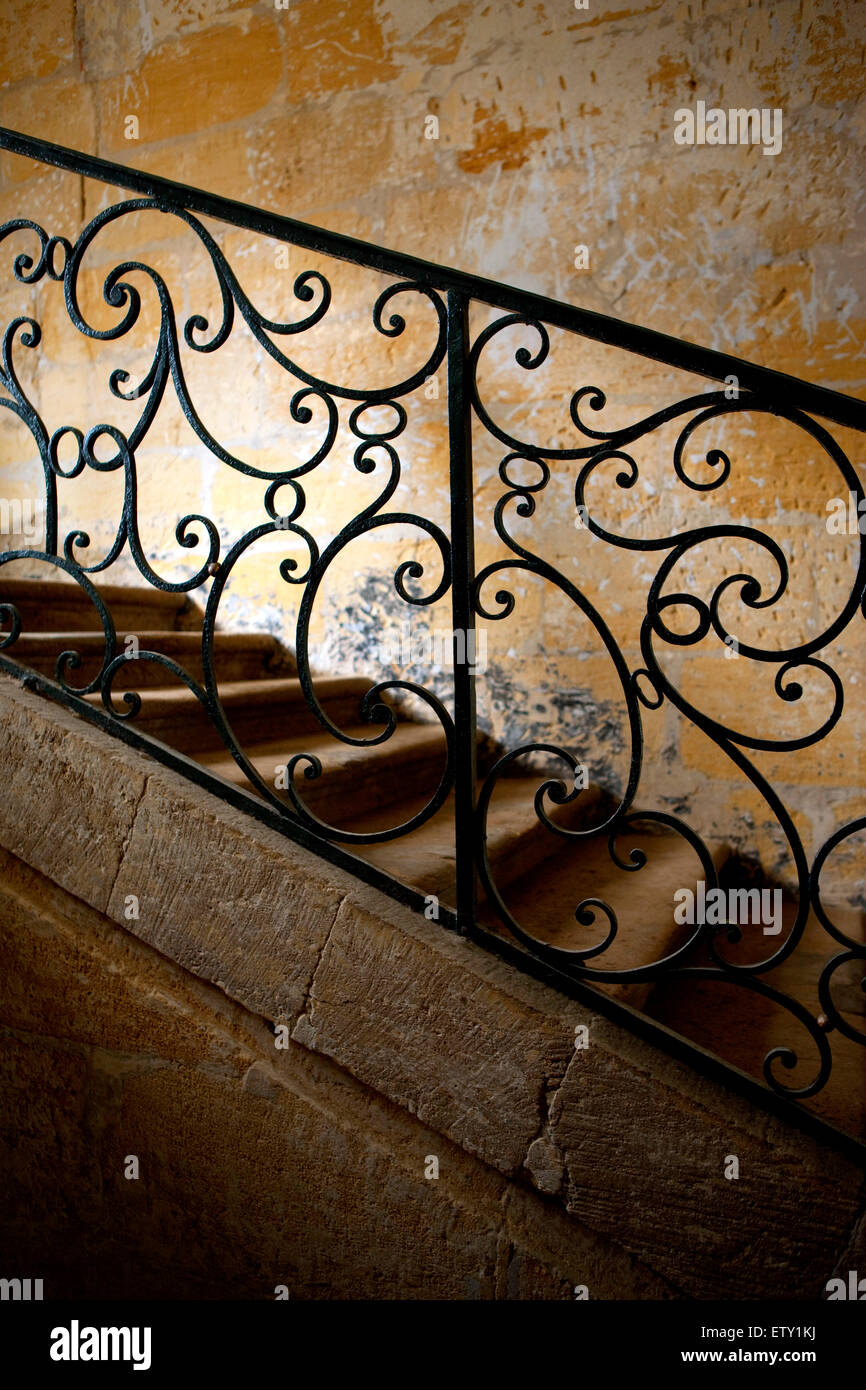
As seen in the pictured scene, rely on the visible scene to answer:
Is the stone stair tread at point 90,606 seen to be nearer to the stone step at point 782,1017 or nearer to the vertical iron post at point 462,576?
the vertical iron post at point 462,576

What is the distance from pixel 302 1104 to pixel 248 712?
1.14 meters

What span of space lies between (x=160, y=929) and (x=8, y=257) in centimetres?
357

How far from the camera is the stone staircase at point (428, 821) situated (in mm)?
1738

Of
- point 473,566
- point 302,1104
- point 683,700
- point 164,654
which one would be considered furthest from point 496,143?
point 302,1104

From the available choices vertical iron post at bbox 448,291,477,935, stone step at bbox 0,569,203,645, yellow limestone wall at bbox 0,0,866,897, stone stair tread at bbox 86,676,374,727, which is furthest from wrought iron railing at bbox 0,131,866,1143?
yellow limestone wall at bbox 0,0,866,897

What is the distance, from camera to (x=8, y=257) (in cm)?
386

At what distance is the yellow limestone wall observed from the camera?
8.30 feet

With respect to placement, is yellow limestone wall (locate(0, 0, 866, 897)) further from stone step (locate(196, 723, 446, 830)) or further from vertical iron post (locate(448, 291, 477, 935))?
vertical iron post (locate(448, 291, 477, 935))

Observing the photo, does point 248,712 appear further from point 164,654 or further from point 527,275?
point 527,275

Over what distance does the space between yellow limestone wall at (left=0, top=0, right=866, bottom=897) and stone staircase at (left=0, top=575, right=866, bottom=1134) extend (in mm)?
341

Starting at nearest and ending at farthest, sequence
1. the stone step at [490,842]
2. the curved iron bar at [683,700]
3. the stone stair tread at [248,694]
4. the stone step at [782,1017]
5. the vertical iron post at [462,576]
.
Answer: the curved iron bar at [683,700] → the vertical iron post at [462,576] → the stone step at [782,1017] → the stone step at [490,842] → the stone stair tread at [248,694]

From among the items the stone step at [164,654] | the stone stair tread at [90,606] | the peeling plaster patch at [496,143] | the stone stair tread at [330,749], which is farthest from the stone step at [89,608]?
the peeling plaster patch at [496,143]
